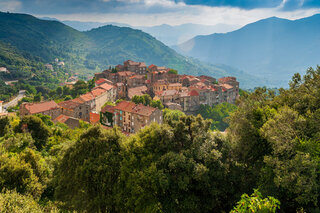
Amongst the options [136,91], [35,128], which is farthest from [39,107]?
[136,91]

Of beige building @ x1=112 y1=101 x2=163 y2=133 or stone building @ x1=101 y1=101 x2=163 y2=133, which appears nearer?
beige building @ x1=112 y1=101 x2=163 y2=133

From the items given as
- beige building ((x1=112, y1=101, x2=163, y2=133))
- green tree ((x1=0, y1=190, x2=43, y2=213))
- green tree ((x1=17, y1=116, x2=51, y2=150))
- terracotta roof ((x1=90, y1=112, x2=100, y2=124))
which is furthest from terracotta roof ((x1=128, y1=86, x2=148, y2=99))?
green tree ((x1=0, y1=190, x2=43, y2=213))

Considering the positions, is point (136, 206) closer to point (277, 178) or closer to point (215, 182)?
point (215, 182)

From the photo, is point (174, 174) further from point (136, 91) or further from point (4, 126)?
point (136, 91)

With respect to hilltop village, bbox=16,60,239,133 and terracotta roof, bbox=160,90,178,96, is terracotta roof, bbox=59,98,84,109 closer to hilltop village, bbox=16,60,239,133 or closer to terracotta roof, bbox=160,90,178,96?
hilltop village, bbox=16,60,239,133

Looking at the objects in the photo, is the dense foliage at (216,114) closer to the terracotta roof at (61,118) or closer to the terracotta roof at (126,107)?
the terracotta roof at (126,107)
